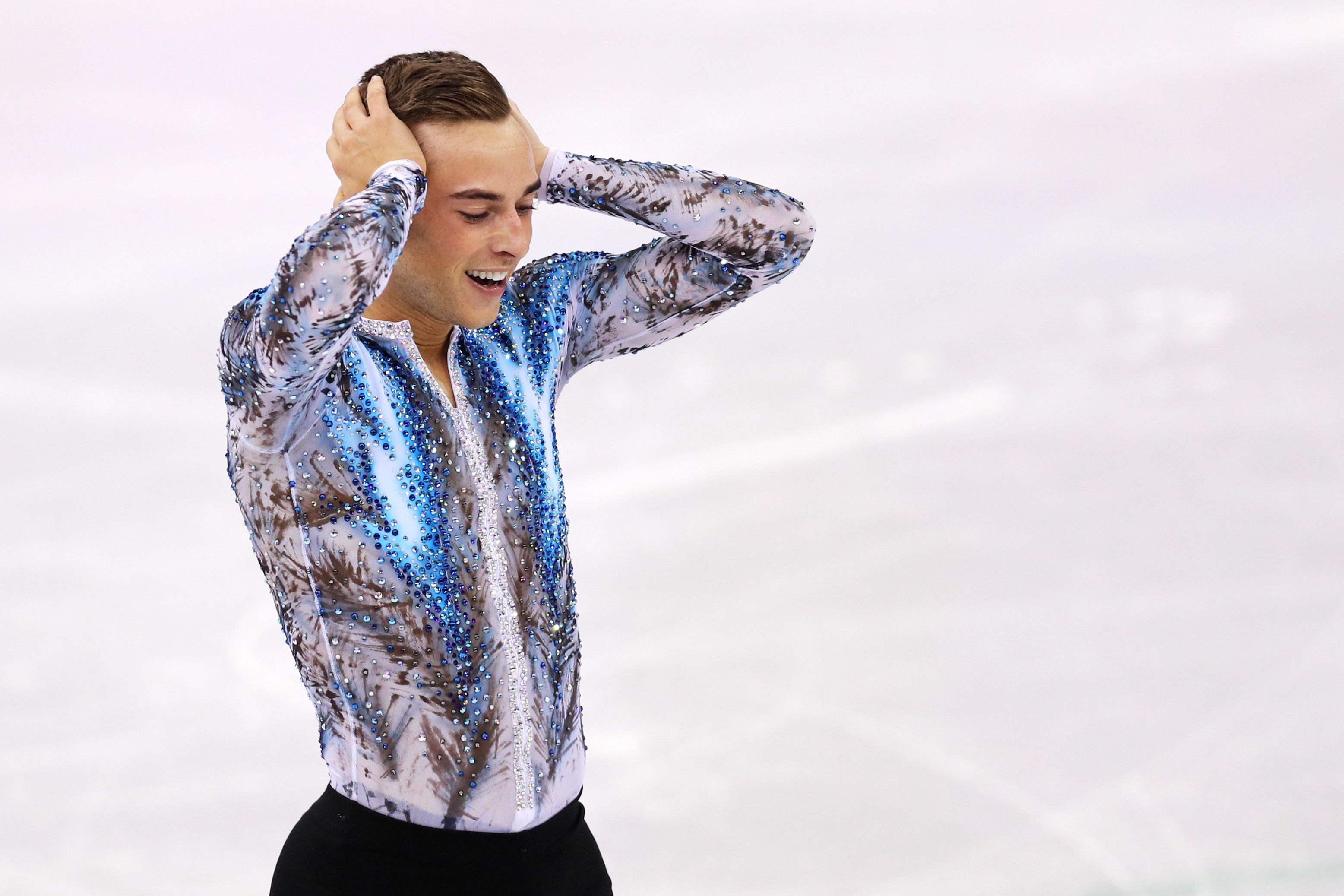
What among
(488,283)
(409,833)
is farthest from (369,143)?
(409,833)

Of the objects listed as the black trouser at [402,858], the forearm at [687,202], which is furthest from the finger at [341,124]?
the black trouser at [402,858]

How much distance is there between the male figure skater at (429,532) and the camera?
179 centimetres

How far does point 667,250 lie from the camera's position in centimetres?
217

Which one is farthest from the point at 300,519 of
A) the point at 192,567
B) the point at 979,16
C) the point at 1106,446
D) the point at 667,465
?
the point at 979,16

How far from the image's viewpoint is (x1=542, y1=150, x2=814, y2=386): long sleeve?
80.3 inches

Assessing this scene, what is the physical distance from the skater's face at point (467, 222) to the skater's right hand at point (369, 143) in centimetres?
4

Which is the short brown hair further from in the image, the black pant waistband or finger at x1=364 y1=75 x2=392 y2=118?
the black pant waistband

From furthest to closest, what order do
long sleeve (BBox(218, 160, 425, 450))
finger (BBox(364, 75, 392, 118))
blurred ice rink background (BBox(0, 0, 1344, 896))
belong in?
blurred ice rink background (BBox(0, 0, 1344, 896)) → finger (BBox(364, 75, 392, 118)) → long sleeve (BBox(218, 160, 425, 450))

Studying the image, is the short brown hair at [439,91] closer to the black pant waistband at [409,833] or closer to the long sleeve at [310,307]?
the long sleeve at [310,307]

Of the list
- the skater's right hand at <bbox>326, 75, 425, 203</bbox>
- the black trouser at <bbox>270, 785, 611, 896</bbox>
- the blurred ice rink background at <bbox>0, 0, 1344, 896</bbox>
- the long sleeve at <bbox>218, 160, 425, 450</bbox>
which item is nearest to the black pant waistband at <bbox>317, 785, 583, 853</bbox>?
the black trouser at <bbox>270, 785, 611, 896</bbox>

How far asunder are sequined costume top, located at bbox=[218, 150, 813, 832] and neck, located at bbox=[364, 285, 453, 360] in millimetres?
29

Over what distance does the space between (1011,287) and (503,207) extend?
351cm

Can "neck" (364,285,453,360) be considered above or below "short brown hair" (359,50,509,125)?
below

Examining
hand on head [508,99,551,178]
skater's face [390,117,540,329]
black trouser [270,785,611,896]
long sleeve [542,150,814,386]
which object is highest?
hand on head [508,99,551,178]
